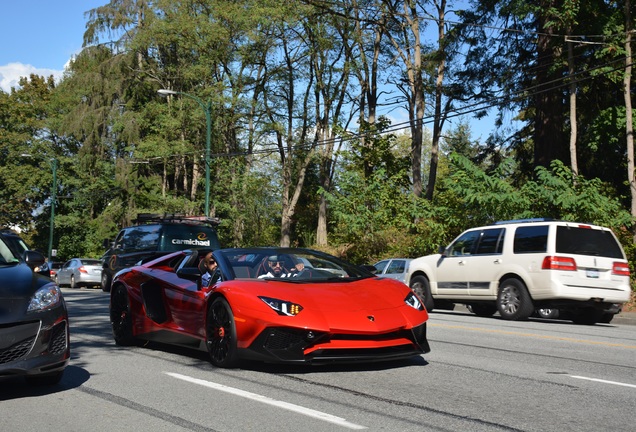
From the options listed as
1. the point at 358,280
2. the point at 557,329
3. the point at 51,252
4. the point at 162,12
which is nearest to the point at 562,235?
the point at 557,329

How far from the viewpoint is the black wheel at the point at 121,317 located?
33.1ft

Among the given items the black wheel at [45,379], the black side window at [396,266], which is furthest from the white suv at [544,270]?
the black wheel at [45,379]

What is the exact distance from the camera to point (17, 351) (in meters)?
6.29

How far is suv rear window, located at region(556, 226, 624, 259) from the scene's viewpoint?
603 inches

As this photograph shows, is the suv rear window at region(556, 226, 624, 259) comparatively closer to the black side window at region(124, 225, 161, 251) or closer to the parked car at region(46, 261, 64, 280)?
the black side window at region(124, 225, 161, 251)

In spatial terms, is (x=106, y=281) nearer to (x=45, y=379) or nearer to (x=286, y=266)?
(x=286, y=266)

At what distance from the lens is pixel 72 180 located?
5741 cm

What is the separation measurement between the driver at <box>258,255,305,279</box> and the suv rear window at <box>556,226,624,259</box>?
806 cm

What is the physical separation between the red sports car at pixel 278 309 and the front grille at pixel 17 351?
6.56ft

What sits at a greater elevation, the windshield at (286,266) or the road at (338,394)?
the windshield at (286,266)

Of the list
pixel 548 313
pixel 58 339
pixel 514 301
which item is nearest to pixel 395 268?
pixel 548 313

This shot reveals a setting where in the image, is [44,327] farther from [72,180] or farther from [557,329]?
[72,180]

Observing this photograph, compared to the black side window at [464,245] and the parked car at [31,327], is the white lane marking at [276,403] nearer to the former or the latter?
→ the parked car at [31,327]

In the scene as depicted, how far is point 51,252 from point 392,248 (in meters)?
32.5
